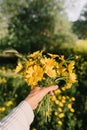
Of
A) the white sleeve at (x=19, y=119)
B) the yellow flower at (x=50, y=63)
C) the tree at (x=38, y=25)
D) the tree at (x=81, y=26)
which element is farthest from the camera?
the tree at (x=81, y=26)

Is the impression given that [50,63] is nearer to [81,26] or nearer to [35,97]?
[35,97]

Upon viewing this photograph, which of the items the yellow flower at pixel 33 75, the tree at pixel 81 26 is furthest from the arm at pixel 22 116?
the tree at pixel 81 26

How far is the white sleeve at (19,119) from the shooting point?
1.17 meters

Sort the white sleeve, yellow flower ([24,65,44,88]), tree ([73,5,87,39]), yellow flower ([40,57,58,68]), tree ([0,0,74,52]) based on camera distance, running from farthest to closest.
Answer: tree ([73,5,87,39]) < tree ([0,0,74,52]) < yellow flower ([40,57,58,68]) < yellow flower ([24,65,44,88]) < the white sleeve

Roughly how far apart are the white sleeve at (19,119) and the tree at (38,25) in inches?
979

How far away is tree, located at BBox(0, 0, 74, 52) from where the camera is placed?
85.7 ft

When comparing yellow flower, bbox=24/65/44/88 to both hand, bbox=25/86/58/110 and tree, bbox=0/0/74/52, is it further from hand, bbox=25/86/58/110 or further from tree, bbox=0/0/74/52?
tree, bbox=0/0/74/52

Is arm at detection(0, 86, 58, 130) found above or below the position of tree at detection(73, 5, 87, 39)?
above

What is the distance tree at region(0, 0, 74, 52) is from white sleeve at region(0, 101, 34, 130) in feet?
81.6

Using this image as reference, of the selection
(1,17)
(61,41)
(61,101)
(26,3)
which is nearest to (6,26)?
(1,17)

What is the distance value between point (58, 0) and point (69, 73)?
24.9 meters

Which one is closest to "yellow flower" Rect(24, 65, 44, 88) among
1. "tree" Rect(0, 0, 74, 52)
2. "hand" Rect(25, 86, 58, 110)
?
"hand" Rect(25, 86, 58, 110)

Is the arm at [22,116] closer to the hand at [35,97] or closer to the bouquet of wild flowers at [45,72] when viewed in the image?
the hand at [35,97]

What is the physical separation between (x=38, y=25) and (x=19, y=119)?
83.4 feet
